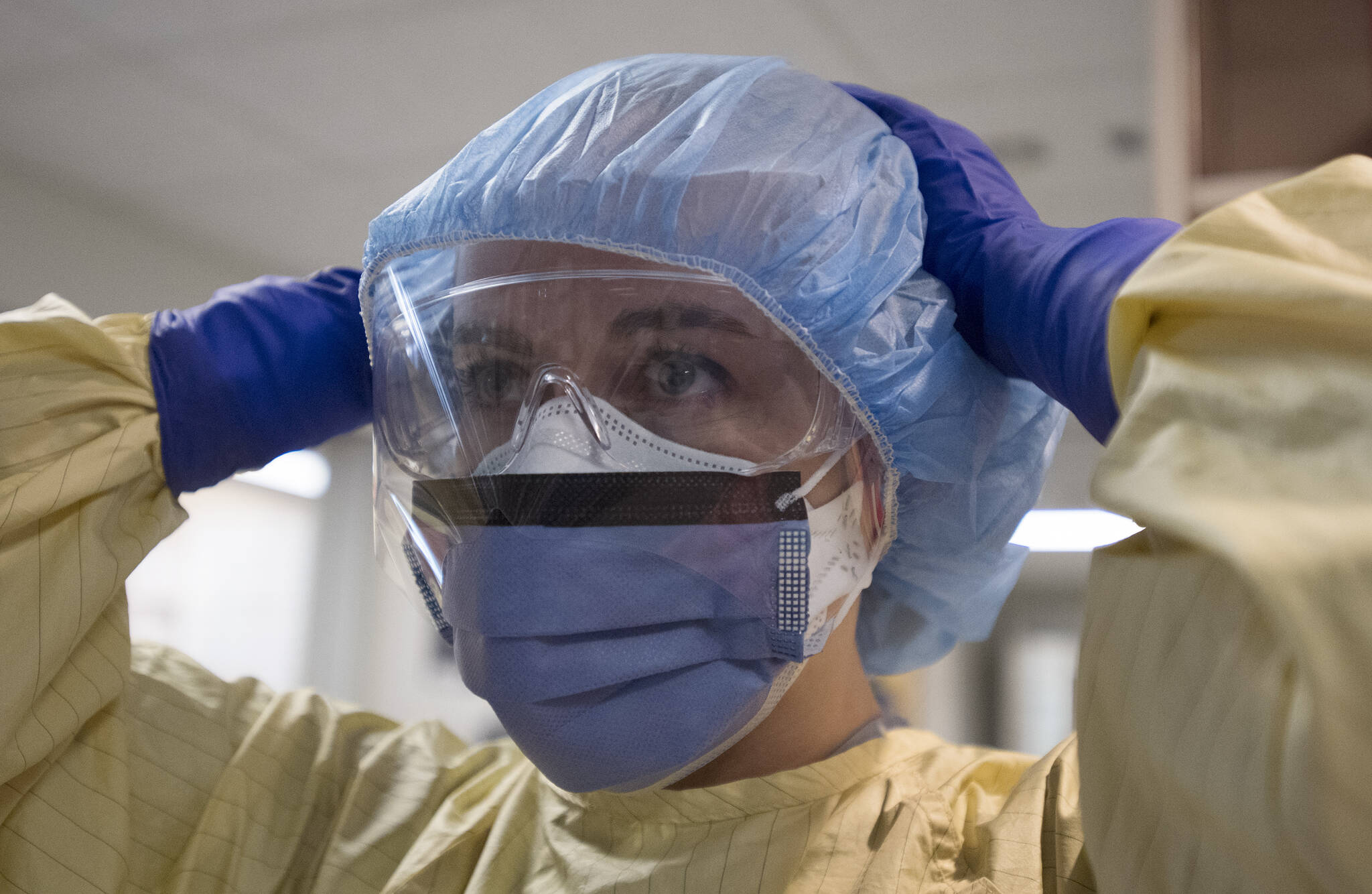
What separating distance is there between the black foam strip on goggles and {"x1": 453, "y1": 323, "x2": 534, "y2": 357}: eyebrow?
0.45 feet

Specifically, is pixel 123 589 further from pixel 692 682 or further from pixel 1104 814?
pixel 1104 814

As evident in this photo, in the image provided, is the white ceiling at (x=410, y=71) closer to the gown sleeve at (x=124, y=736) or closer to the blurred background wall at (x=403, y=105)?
the blurred background wall at (x=403, y=105)

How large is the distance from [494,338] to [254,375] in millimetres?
302

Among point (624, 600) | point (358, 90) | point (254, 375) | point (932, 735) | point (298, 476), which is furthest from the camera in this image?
point (298, 476)

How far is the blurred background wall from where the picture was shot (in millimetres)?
1701

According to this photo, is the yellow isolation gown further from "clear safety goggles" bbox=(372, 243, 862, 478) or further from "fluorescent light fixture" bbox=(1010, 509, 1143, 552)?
"fluorescent light fixture" bbox=(1010, 509, 1143, 552)

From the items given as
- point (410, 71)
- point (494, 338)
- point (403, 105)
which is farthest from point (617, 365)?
point (403, 105)

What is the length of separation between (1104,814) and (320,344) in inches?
36.5

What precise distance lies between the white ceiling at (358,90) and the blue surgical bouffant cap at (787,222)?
6.26ft

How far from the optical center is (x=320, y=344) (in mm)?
1152

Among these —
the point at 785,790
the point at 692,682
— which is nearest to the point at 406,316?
the point at 692,682

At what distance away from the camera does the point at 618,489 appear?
883 millimetres

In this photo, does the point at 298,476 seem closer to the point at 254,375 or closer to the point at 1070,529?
the point at 1070,529

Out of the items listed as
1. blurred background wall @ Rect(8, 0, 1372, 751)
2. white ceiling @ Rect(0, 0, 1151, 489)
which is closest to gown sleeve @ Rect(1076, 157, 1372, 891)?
blurred background wall @ Rect(8, 0, 1372, 751)
